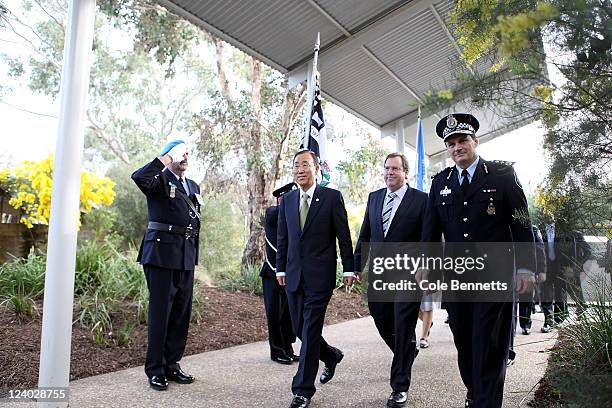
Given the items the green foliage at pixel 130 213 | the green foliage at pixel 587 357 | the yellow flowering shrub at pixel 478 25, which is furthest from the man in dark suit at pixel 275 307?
the green foliage at pixel 130 213

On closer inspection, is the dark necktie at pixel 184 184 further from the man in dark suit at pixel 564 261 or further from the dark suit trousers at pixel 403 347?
the man in dark suit at pixel 564 261

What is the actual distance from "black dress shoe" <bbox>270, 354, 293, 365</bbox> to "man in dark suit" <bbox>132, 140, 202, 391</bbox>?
123 centimetres

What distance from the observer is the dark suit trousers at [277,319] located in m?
5.80

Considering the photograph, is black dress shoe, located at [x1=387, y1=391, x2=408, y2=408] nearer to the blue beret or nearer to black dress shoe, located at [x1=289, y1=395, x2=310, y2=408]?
black dress shoe, located at [x1=289, y1=395, x2=310, y2=408]

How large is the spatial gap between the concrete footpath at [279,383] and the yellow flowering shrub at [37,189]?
12.1 feet

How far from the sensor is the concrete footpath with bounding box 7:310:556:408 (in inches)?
164

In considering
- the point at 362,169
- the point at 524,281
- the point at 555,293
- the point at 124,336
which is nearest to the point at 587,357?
the point at 524,281

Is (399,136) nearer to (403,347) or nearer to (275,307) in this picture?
(275,307)

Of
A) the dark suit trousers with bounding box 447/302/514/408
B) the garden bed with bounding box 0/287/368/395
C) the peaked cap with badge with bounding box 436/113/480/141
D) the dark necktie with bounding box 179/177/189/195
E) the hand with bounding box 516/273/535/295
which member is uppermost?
the peaked cap with badge with bounding box 436/113/480/141

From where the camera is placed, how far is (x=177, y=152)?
480 cm

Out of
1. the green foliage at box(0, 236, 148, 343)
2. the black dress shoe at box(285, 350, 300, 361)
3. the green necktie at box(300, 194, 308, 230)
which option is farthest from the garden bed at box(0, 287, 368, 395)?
the green necktie at box(300, 194, 308, 230)

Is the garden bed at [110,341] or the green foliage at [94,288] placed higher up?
the green foliage at [94,288]

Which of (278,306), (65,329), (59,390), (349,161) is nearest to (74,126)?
(65,329)

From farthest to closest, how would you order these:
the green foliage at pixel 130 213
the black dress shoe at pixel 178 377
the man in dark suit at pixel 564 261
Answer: the green foliage at pixel 130 213 → the black dress shoe at pixel 178 377 → the man in dark suit at pixel 564 261
